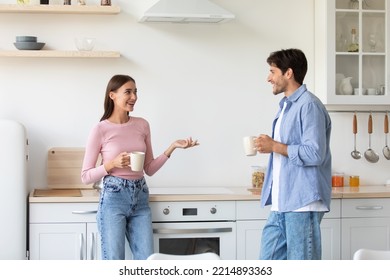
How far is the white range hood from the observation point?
4172 millimetres

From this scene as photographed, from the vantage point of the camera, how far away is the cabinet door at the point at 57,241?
13.1ft

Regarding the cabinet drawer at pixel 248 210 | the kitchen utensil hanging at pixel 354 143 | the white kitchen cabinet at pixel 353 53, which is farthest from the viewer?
the kitchen utensil hanging at pixel 354 143

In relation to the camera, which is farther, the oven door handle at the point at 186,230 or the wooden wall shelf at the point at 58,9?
the wooden wall shelf at the point at 58,9

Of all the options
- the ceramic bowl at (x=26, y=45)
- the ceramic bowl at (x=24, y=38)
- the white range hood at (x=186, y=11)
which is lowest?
the ceramic bowl at (x=26, y=45)

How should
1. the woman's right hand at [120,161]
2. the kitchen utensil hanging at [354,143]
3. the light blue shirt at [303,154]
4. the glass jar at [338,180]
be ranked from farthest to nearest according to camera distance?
the kitchen utensil hanging at [354,143] < the glass jar at [338,180] < the woman's right hand at [120,161] < the light blue shirt at [303,154]

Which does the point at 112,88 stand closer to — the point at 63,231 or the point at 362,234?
the point at 63,231

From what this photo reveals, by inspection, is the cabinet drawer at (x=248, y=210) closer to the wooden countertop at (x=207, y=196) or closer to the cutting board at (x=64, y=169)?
the wooden countertop at (x=207, y=196)

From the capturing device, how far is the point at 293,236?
3234mm

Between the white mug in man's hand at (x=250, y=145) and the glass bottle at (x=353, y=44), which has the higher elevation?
the glass bottle at (x=353, y=44)

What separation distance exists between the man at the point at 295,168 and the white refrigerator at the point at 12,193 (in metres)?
1.41

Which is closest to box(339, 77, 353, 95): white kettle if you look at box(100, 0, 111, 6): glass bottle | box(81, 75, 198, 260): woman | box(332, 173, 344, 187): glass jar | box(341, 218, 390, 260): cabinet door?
box(332, 173, 344, 187): glass jar

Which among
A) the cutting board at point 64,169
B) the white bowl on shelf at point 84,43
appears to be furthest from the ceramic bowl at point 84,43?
the cutting board at point 64,169

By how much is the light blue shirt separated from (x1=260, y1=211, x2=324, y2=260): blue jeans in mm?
56

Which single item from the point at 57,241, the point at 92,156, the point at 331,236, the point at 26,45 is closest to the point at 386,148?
the point at 331,236
